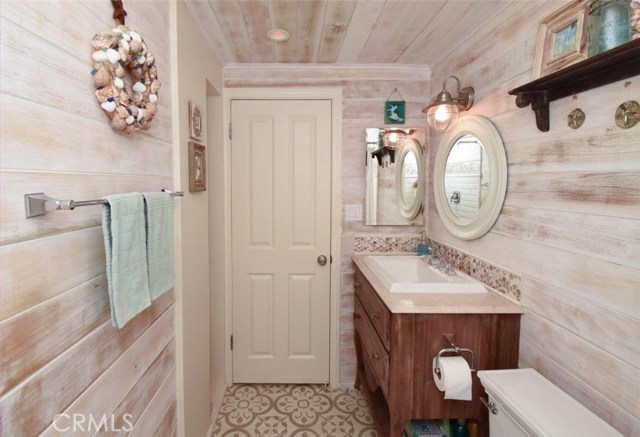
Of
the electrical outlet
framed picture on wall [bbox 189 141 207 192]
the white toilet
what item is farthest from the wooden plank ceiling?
the white toilet

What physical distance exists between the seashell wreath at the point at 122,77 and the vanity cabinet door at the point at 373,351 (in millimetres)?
1329

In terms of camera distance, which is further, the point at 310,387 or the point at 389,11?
the point at 310,387

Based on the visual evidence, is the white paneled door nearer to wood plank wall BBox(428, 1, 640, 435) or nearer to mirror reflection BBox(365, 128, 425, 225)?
mirror reflection BBox(365, 128, 425, 225)

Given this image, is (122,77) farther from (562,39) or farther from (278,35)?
(562,39)

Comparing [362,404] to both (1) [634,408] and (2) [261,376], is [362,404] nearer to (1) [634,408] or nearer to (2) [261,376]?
(2) [261,376]

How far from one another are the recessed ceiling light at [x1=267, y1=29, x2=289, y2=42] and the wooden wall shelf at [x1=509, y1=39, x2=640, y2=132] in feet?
3.99

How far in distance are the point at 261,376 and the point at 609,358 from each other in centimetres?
211

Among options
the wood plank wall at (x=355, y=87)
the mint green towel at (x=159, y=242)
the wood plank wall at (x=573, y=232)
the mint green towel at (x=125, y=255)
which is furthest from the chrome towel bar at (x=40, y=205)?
the wood plank wall at (x=355, y=87)

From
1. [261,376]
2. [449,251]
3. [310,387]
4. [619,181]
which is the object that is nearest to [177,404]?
[261,376]

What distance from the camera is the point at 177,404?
152 centimetres

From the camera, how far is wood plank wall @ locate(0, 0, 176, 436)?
650 mm

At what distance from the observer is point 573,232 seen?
1135 millimetres

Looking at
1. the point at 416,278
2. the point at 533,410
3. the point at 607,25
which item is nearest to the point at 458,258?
the point at 416,278

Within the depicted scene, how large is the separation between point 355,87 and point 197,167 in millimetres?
1258
